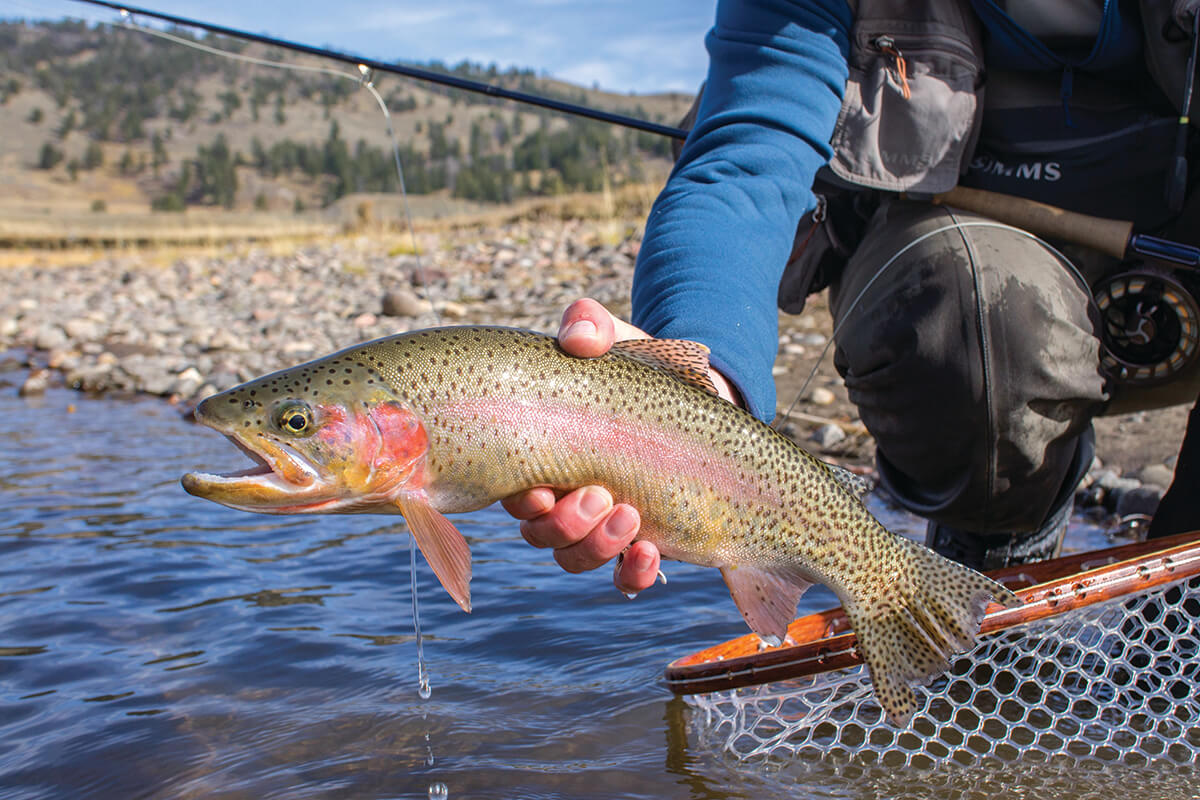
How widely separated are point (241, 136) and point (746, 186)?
106037 mm

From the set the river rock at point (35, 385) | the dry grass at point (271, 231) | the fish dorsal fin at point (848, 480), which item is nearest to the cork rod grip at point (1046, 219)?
the fish dorsal fin at point (848, 480)

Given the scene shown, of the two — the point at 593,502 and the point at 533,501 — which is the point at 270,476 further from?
the point at 593,502

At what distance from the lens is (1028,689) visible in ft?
9.55

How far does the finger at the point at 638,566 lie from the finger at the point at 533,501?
0.70 feet

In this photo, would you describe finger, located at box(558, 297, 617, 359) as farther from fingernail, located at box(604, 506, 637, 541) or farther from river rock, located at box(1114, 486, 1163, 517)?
river rock, located at box(1114, 486, 1163, 517)

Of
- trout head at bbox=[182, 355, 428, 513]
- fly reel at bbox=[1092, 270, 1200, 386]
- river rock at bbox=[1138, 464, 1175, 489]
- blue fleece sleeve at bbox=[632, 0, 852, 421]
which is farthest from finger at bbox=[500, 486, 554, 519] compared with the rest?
river rock at bbox=[1138, 464, 1175, 489]

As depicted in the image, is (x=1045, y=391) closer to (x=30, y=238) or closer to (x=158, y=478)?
(x=158, y=478)

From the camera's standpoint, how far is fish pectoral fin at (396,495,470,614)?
6.23 feet

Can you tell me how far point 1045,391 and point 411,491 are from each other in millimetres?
1768

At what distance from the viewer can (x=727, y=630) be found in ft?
12.3

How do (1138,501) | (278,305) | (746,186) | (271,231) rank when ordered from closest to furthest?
(746,186) → (1138,501) → (278,305) → (271,231)

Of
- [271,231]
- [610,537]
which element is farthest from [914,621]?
[271,231]

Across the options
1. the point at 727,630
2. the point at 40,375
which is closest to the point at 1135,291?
the point at 727,630

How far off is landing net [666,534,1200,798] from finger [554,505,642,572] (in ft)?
2.47
